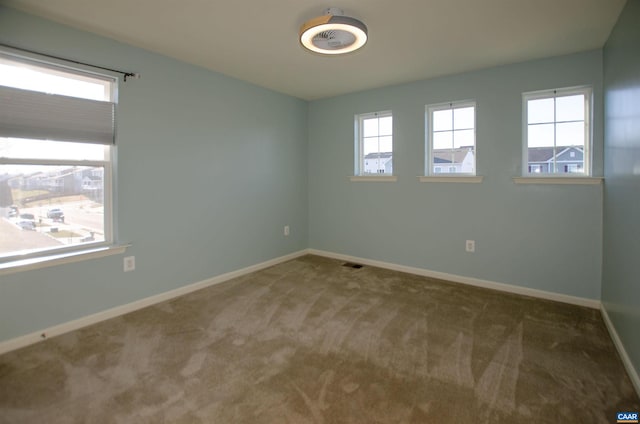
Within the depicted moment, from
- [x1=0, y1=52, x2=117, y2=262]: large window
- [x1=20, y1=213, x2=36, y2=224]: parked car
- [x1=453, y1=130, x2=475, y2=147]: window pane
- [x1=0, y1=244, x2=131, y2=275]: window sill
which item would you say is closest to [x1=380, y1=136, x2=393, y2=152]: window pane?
[x1=453, y1=130, x2=475, y2=147]: window pane

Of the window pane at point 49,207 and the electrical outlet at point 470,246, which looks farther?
the electrical outlet at point 470,246

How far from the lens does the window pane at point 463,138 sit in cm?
360

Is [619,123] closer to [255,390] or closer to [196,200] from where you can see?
[255,390]

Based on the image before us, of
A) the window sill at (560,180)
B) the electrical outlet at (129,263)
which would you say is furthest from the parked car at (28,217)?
the window sill at (560,180)

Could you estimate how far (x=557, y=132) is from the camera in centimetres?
313

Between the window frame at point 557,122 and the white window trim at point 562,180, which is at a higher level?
the window frame at point 557,122

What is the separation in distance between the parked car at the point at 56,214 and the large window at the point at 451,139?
3664 mm

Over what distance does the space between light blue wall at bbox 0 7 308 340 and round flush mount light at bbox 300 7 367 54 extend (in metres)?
1.53

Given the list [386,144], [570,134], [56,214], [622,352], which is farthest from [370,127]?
[56,214]

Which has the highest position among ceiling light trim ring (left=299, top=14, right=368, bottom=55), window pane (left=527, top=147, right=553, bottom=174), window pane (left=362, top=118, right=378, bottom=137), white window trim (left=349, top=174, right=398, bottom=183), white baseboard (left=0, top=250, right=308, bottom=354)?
ceiling light trim ring (left=299, top=14, right=368, bottom=55)

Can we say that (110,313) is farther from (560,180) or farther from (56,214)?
(560,180)

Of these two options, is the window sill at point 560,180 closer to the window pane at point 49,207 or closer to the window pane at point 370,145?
the window pane at point 370,145

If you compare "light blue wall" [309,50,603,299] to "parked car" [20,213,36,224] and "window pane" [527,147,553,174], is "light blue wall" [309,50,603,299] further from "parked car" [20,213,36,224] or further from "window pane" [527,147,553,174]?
"parked car" [20,213,36,224]

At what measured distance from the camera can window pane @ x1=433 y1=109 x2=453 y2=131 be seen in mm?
3754
